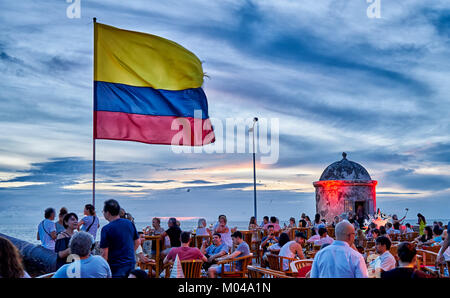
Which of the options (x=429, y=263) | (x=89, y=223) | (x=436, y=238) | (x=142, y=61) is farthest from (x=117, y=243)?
(x=436, y=238)

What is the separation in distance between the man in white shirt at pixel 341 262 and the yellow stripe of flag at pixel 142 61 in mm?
5253

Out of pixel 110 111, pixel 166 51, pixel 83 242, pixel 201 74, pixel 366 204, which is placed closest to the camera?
pixel 83 242

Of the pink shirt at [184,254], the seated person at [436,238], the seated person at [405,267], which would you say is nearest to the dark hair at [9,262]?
the seated person at [405,267]

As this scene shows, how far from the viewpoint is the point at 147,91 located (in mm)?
8906

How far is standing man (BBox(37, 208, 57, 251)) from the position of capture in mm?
7480

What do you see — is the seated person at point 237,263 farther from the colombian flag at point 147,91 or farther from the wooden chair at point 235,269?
the colombian flag at point 147,91

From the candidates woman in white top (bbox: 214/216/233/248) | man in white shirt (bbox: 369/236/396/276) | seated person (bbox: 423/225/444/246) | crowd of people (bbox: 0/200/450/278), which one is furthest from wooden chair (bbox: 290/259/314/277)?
seated person (bbox: 423/225/444/246)

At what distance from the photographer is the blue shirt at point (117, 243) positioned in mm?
5285

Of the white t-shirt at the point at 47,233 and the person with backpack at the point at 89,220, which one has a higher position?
the person with backpack at the point at 89,220

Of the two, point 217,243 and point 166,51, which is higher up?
point 166,51

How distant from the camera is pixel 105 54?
27.1ft
